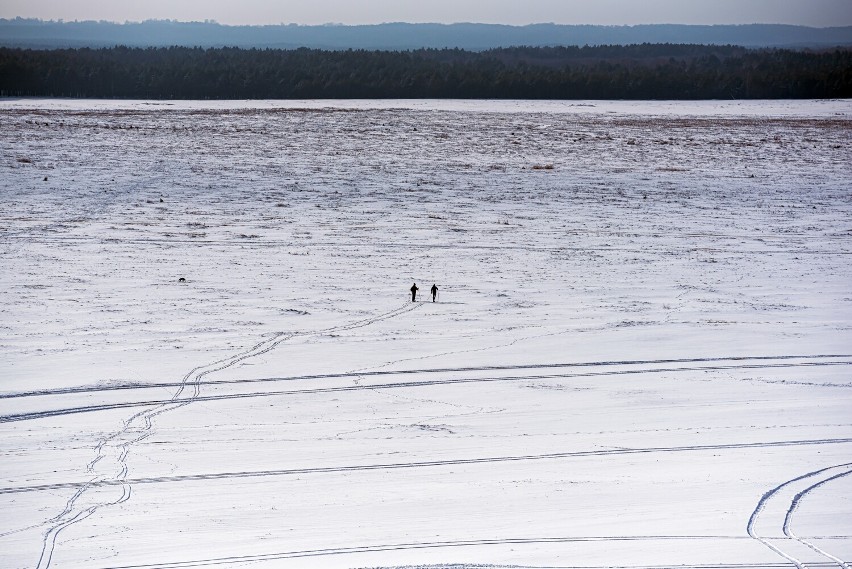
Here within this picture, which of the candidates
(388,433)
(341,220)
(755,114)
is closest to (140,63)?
(755,114)

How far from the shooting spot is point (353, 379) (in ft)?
36.2

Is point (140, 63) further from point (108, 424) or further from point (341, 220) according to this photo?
point (108, 424)

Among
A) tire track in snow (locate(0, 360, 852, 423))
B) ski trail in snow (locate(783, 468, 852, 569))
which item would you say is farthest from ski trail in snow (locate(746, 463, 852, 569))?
tire track in snow (locate(0, 360, 852, 423))

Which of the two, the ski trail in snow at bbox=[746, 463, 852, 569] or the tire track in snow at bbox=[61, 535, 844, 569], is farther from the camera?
the ski trail in snow at bbox=[746, 463, 852, 569]

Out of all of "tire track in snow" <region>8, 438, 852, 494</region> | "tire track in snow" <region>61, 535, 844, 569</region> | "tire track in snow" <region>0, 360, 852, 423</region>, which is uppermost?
"tire track in snow" <region>0, 360, 852, 423</region>

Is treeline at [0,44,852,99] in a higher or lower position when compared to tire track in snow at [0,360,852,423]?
higher

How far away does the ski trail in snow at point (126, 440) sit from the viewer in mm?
7535

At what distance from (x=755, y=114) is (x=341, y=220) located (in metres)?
28.5

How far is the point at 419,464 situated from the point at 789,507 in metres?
3.02

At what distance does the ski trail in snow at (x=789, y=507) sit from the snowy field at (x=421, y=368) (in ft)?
0.08

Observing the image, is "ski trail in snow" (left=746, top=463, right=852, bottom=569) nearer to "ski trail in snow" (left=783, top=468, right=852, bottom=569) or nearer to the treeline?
"ski trail in snow" (left=783, top=468, right=852, bottom=569)

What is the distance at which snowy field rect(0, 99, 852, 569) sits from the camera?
7.61 meters

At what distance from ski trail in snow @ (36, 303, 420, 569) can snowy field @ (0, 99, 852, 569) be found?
3 centimetres

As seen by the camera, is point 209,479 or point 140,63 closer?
point 209,479
